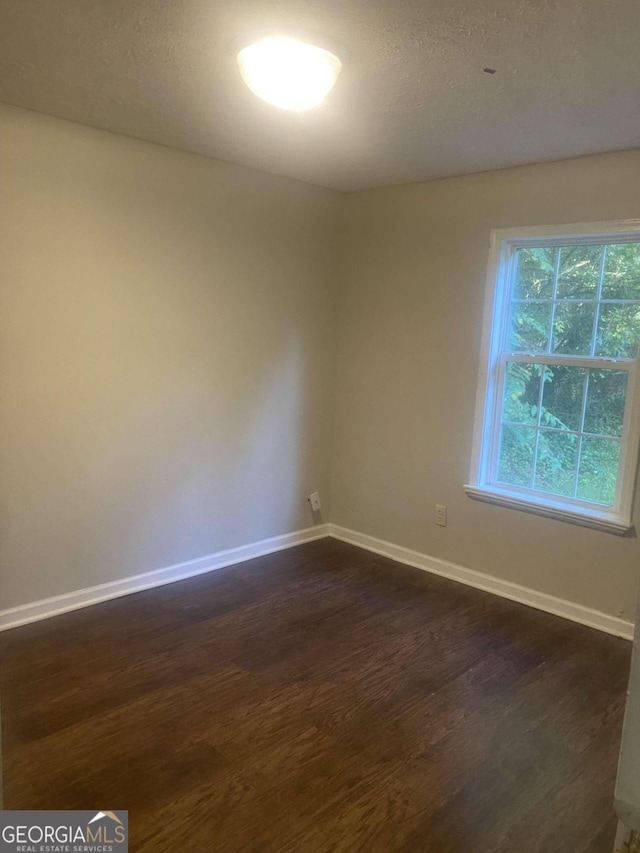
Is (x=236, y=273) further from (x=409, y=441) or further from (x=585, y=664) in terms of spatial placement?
(x=585, y=664)

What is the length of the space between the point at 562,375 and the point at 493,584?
1.22 m

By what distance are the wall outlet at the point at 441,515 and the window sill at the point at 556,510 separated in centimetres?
21

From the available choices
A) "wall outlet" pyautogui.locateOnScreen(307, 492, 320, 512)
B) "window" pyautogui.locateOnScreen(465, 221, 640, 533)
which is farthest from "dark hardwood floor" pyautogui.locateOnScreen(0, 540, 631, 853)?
"wall outlet" pyautogui.locateOnScreen(307, 492, 320, 512)

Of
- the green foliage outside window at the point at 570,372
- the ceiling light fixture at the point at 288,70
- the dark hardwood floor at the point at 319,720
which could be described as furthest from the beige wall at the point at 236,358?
the ceiling light fixture at the point at 288,70

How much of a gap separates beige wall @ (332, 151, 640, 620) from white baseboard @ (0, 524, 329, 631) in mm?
415

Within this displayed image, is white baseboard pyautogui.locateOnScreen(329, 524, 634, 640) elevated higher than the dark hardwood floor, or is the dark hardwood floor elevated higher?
white baseboard pyautogui.locateOnScreen(329, 524, 634, 640)

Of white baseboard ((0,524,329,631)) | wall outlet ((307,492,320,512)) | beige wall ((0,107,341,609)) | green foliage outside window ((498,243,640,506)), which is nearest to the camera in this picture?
beige wall ((0,107,341,609))

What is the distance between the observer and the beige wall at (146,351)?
110 inches

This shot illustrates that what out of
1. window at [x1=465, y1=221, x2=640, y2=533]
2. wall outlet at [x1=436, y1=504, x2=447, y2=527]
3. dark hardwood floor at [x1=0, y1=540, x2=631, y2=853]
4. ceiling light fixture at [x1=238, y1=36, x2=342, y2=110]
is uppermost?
ceiling light fixture at [x1=238, y1=36, x2=342, y2=110]

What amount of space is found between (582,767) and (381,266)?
2863 millimetres

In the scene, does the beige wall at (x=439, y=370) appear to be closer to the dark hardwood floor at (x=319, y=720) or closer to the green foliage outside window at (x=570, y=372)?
the green foliage outside window at (x=570, y=372)

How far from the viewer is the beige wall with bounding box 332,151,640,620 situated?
10.1ft

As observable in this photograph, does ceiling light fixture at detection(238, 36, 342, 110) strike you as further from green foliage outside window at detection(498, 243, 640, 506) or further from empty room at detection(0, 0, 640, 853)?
green foliage outside window at detection(498, 243, 640, 506)

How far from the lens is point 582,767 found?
211 cm
